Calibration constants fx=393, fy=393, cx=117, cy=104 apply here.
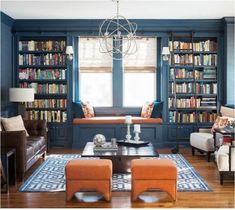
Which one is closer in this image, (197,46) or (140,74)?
(197,46)

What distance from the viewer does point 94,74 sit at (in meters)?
8.64

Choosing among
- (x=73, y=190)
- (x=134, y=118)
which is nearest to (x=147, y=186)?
(x=73, y=190)

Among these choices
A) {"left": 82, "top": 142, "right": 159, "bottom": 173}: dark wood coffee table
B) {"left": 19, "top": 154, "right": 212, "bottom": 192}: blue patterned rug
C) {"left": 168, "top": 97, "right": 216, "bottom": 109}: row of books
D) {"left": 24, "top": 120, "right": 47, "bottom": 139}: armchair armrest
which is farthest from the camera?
{"left": 168, "top": 97, "right": 216, "bottom": 109}: row of books

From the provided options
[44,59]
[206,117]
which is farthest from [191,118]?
[44,59]

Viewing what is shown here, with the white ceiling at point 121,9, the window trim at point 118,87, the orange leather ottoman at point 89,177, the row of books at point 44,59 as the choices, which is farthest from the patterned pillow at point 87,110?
the orange leather ottoman at point 89,177

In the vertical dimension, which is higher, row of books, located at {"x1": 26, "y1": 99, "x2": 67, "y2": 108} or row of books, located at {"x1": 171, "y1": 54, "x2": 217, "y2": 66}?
row of books, located at {"x1": 171, "y1": 54, "x2": 217, "y2": 66}

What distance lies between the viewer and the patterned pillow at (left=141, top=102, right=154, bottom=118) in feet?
27.2

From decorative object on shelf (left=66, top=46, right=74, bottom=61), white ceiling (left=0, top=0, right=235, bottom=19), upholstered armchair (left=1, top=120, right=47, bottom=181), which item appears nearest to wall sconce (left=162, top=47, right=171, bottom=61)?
white ceiling (left=0, top=0, right=235, bottom=19)

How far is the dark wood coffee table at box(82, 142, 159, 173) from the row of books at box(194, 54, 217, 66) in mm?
2985

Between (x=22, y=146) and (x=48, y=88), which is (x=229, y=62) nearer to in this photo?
(x=48, y=88)

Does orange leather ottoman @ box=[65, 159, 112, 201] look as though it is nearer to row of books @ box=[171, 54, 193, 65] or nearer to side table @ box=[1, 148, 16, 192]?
side table @ box=[1, 148, 16, 192]

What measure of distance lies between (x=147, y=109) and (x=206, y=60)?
1630mm

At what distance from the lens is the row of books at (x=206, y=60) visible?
8359mm

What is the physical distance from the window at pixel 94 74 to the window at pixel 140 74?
0.37 metres
